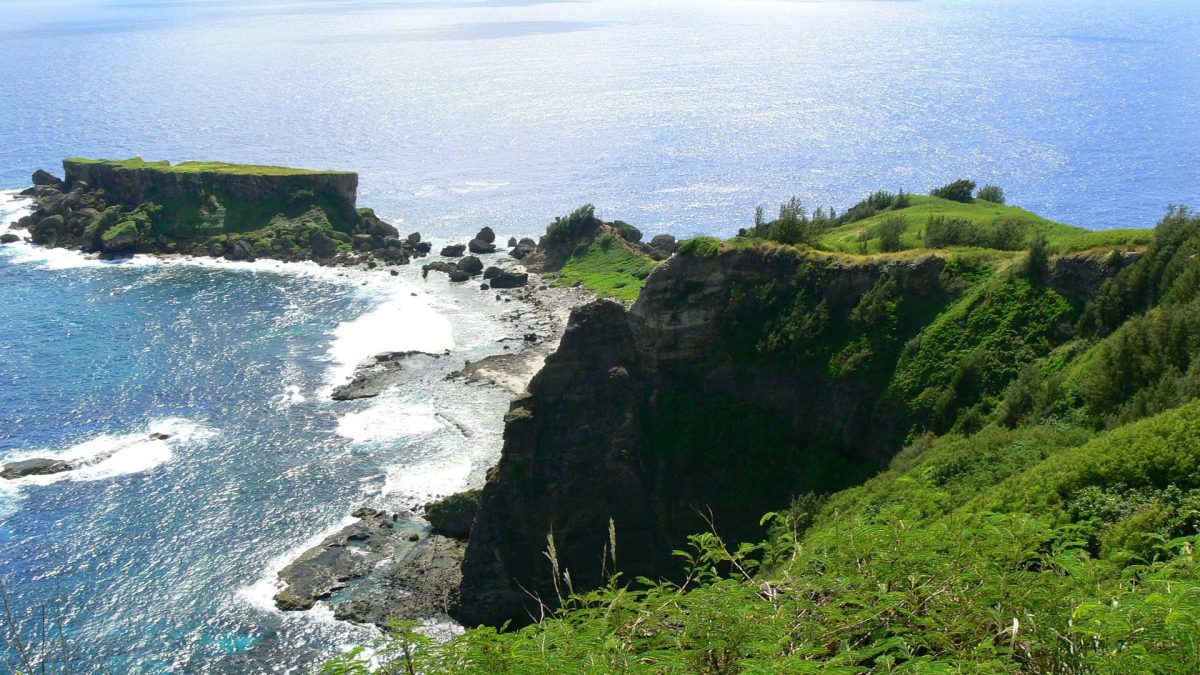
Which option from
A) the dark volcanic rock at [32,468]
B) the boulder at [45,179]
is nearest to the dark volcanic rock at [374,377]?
the dark volcanic rock at [32,468]

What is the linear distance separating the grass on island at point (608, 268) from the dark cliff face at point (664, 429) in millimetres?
43129

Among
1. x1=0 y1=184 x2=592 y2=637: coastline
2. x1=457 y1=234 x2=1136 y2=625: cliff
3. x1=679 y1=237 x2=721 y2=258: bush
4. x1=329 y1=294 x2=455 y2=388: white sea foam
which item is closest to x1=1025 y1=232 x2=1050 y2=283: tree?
x1=457 y1=234 x2=1136 y2=625: cliff

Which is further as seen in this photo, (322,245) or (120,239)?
(120,239)

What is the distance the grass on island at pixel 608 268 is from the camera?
95.8 m

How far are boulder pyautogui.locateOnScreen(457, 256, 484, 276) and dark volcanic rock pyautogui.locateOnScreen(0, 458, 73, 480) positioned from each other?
5159 cm

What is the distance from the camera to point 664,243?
109 meters

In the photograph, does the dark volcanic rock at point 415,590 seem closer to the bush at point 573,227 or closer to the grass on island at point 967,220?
the grass on island at point 967,220

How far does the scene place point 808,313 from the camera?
46.2 metres

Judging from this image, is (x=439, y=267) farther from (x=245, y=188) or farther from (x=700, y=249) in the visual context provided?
(x=700, y=249)

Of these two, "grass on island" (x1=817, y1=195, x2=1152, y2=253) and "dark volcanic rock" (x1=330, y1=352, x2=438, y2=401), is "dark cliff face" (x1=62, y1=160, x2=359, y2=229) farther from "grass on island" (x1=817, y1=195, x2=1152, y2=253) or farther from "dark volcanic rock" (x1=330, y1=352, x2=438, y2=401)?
"grass on island" (x1=817, y1=195, x2=1152, y2=253)

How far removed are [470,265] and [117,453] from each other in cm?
4981

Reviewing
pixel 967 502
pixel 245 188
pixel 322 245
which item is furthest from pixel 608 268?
pixel 967 502

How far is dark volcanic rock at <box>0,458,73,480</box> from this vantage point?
61.0 metres

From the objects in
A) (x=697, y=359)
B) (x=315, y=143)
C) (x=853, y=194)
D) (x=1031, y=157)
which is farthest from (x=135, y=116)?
(x=697, y=359)
